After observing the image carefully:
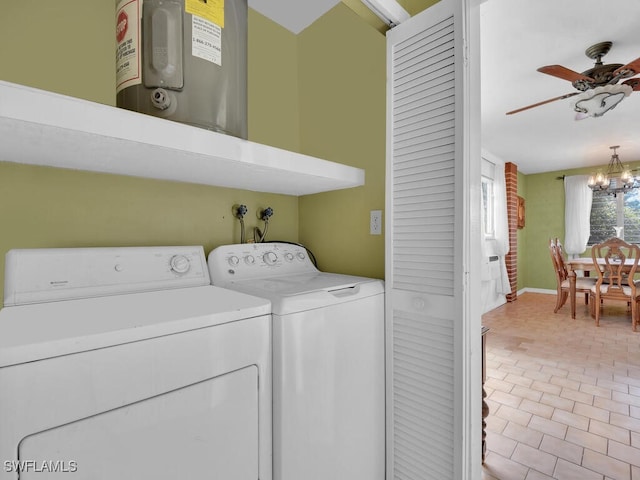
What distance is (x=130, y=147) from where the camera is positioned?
2.85 feet

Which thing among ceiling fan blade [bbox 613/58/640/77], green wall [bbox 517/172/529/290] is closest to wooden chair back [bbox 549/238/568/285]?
green wall [bbox 517/172/529/290]

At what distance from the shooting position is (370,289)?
4.01ft

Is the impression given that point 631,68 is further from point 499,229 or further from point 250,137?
point 499,229

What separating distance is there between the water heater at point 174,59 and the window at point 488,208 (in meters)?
5.12

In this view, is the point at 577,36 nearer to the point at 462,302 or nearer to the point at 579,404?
the point at 462,302

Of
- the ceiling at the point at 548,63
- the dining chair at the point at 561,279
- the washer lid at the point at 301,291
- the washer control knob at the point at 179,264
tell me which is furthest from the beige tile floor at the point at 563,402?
the ceiling at the point at 548,63

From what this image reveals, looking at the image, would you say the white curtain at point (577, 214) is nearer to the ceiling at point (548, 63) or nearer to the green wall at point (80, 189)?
the ceiling at point (548, 63)

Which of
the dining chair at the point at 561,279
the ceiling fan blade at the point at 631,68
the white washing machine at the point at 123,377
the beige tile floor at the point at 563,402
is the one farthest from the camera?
the dining chair at the point at 561,279

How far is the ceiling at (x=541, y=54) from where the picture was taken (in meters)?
1.83

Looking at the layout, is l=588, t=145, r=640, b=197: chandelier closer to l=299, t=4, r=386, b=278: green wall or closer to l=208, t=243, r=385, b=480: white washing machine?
l=299, t=4, r=386, b=278: green wall

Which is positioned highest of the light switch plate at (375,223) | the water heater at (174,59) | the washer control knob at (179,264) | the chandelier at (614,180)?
the chandelier at (614,180)

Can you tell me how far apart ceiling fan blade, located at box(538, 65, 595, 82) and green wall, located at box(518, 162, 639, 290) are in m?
4.44

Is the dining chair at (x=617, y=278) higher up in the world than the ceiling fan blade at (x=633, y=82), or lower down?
lower down

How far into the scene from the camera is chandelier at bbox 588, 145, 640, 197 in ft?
15.0
